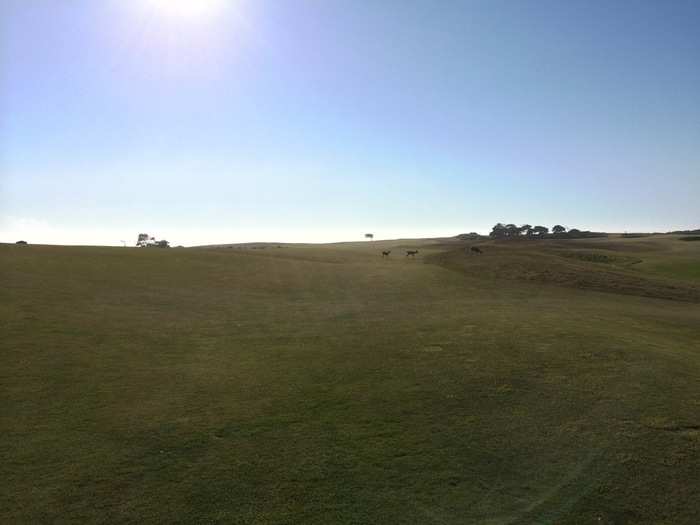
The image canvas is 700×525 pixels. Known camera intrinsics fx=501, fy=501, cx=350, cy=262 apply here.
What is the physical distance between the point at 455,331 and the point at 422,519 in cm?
1102

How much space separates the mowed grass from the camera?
6.92m

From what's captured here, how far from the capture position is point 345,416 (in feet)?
32.3

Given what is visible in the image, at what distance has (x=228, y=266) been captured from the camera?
41000 mm

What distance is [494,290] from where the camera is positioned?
99.2 ft

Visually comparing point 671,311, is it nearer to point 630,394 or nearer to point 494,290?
point 494,290

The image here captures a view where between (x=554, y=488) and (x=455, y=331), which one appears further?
(x=455, y=331)

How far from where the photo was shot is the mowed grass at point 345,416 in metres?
6.92

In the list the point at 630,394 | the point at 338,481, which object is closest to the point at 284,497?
the point at 338,481

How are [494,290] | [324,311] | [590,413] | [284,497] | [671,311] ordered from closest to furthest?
[284,497] → [590,413] → [324,311] → [671,311] → [494,290]

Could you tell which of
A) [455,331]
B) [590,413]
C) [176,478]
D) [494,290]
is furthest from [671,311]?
[176,478]

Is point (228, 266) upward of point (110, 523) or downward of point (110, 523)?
upward

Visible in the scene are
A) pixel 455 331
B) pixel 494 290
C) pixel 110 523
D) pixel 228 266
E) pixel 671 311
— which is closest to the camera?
pixel 110 523

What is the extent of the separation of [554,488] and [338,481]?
3.16 m

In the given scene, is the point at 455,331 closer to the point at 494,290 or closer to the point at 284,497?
the point at 284,497
